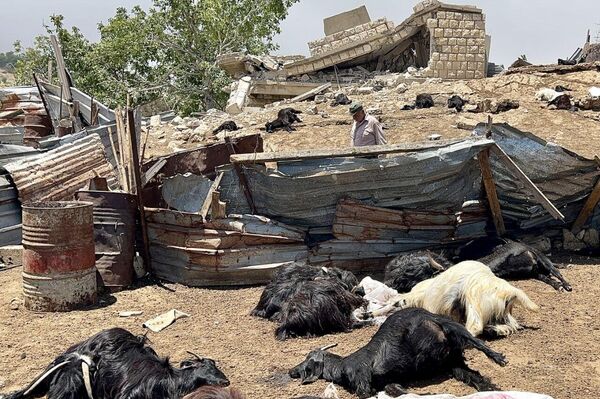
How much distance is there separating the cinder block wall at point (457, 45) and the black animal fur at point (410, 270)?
567 inches

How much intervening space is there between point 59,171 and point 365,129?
409 centimetres

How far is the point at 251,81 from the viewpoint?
72.9 ft

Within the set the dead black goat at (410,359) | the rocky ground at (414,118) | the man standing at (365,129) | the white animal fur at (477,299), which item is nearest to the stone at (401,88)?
the rocky ground at (414,118)

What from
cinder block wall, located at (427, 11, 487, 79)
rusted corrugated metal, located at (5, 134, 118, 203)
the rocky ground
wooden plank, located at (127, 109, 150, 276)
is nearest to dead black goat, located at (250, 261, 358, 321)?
wooden plank, located at (127, 109, 150, 276)

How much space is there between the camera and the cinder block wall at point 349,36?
2136cm

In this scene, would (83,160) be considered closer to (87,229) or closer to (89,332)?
(87,229)

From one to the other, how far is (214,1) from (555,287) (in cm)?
2285

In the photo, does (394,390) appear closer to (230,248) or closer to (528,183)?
(230,248)

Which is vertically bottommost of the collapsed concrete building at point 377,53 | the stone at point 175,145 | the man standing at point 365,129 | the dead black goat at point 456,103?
the stone at point 175,145

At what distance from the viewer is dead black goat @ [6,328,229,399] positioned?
4273 mm

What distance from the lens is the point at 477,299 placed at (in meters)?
5.21

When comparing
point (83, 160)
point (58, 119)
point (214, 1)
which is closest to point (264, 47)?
point (214, 1)

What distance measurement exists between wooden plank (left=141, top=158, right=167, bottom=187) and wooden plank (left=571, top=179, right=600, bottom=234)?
5.03 meters

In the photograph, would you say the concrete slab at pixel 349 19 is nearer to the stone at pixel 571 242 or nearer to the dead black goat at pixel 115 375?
the stone at pixel 571 242
